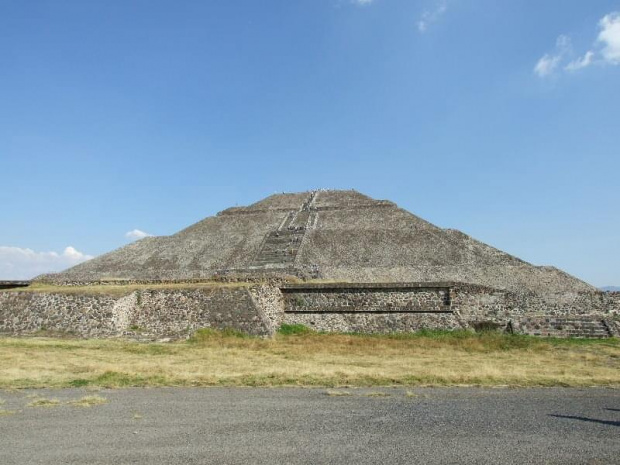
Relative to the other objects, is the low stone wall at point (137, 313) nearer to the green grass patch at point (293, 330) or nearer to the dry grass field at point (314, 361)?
the dry grass field at point (314, 361)

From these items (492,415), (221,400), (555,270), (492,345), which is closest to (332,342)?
(492,345)

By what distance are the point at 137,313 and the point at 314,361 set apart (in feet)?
27.4

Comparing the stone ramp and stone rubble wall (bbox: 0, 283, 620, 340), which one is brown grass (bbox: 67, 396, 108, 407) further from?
the stone ramp

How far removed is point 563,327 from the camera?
17.4 m

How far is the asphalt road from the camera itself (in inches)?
199

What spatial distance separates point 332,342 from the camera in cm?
1591

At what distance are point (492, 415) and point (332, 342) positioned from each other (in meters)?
9.48

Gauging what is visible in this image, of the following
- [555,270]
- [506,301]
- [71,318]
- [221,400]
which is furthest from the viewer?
[555,270]

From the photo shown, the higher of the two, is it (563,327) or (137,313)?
(563,327)

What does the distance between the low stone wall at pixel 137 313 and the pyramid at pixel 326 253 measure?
7.93 metres

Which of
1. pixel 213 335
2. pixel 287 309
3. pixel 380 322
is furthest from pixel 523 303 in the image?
pixel 213 335

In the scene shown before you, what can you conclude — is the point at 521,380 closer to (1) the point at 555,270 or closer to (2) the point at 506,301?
(2) the point at 506,301

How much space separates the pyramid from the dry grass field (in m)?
8.30

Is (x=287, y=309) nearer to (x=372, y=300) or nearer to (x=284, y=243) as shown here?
(x=372, y=300)
